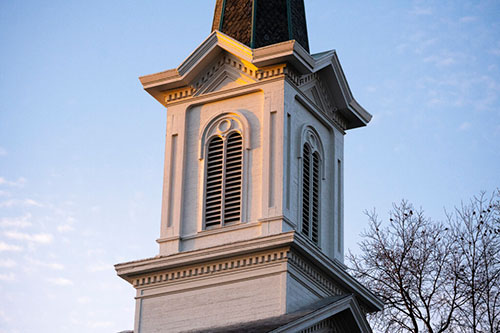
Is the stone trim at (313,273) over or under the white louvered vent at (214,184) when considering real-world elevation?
under

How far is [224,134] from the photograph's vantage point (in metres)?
33.6

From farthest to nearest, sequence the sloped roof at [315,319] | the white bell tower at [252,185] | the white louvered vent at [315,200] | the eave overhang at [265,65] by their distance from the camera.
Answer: the white louvered vent at [315,200], the eave overhang at [265,65], the white bell tower at [252,185], the sloped roof at [315,319]

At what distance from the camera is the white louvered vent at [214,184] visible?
107 feet

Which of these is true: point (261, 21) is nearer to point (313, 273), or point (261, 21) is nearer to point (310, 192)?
point (310, 192)

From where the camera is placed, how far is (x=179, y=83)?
113ft

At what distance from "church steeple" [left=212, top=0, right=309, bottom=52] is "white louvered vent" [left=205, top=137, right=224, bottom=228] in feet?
10.1

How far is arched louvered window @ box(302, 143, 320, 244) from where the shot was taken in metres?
33.2

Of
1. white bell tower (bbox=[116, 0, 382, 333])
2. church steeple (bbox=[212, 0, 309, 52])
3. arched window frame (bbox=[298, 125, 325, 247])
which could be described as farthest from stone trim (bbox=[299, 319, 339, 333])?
church steeple (bbox=[212, 0, 309, 52])

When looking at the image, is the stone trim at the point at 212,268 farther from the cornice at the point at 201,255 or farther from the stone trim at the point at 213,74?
the stone trim at the point at 213,74

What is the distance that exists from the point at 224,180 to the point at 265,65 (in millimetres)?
3333

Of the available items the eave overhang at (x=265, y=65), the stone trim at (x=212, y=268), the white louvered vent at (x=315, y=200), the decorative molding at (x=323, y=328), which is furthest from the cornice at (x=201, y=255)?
the eave overhang at (x=265, y=65)

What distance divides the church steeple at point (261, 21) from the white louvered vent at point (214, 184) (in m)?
3.09

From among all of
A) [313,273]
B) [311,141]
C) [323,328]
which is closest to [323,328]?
[323,328]

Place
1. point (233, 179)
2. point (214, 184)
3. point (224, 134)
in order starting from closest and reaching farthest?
point (233, 179) < point (214, 184) < point (224, 134)
